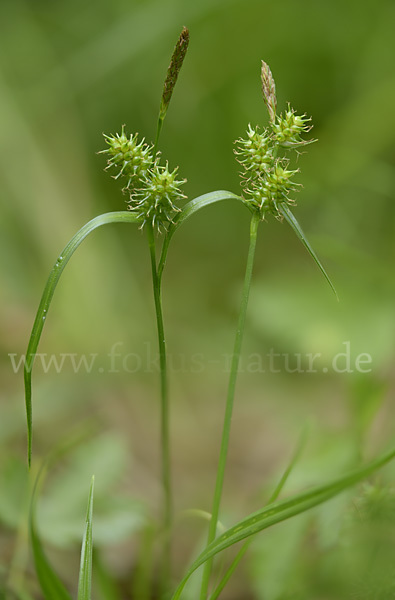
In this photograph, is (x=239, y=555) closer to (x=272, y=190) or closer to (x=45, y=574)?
(x=45, y=574)

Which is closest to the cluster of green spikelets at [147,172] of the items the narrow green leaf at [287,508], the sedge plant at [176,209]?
the sedge plant at [176,209]

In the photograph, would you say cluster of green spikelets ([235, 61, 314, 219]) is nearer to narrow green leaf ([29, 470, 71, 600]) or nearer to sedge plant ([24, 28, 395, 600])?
sedge plant ([24, 28, 395, 600])

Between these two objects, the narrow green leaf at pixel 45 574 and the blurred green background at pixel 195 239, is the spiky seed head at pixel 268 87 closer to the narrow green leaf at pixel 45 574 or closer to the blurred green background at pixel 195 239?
the narrow green leaf at pixel 45 574

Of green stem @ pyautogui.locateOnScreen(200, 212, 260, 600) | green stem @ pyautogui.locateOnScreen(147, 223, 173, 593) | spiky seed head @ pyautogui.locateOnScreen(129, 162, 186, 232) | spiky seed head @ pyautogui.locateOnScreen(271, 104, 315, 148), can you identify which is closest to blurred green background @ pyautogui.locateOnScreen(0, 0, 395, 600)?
green stem @ pyautogui.locateOnScreen(147, 223, 173, 593)

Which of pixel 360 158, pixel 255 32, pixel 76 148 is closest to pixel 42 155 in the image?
pixel 76 148

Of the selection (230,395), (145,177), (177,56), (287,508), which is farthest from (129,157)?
(287,508)
